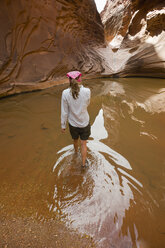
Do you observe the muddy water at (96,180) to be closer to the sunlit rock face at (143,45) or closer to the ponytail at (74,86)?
the ponytail at (74,86)

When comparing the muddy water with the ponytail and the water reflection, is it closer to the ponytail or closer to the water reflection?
the water reflection

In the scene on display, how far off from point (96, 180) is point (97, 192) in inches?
6.0

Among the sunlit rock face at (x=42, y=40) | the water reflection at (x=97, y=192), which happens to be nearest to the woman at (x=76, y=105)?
the water reflection at (x=97, y=192)

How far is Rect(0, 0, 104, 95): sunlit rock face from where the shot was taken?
498 cm

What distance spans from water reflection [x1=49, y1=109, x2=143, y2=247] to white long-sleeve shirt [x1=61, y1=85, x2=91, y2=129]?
56 centimetres

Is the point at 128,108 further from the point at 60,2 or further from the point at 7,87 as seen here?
the point at 60,2

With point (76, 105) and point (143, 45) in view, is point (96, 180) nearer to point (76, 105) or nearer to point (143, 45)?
point (76, 105)

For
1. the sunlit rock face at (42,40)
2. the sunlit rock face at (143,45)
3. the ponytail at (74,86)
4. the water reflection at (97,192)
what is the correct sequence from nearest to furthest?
the water reflection at (97,192) → the ponytail at (74,86) → the sunlit rock face at (42,40) → the sunlit rock face at (143,45)

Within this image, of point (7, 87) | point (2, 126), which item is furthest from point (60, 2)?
point (2, 126)

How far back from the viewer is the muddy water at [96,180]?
44.3 inches

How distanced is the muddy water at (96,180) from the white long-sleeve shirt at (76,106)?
0.58m

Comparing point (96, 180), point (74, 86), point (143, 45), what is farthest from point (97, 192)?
point (143, 45)

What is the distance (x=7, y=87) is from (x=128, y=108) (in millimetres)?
4352

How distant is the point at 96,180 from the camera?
1.54 metres
